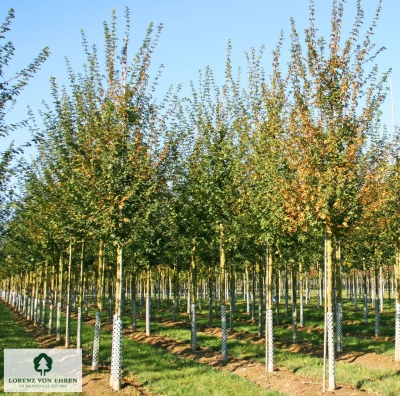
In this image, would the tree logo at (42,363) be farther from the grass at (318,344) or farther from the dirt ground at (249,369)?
the grass at (318,344)

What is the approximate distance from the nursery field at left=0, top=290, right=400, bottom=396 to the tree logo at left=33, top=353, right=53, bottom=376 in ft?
3.95

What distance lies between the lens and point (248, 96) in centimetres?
1580

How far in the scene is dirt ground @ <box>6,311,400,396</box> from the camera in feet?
37.7

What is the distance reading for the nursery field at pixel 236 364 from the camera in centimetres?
1155

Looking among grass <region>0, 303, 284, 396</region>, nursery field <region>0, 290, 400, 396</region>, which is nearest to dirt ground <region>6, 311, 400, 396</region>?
nursery field <region>0, 290, 400, 396</region>

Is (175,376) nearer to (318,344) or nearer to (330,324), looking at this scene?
(330,324)

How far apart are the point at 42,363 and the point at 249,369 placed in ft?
21.9

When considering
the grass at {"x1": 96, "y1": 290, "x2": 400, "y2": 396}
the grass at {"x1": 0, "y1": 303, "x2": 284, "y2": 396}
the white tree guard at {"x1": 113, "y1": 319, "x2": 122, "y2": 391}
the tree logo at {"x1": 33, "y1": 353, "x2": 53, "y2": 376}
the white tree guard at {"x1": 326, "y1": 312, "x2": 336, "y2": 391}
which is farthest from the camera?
the tree logo at {"x1": 33, "y1": 353, "x2": 53, "y2": 376}

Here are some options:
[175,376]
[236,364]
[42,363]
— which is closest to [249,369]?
[236,364]

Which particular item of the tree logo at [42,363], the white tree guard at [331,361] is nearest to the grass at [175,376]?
the white tree guard at [331,361]

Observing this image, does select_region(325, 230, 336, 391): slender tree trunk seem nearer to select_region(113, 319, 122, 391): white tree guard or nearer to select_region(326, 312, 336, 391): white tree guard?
select_region(326, 312, 336, 391): white tree guard

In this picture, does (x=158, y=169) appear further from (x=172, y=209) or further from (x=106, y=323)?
(x=106, y=323)

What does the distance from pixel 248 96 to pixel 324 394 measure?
10.0m

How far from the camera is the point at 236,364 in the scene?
15.3 metres
